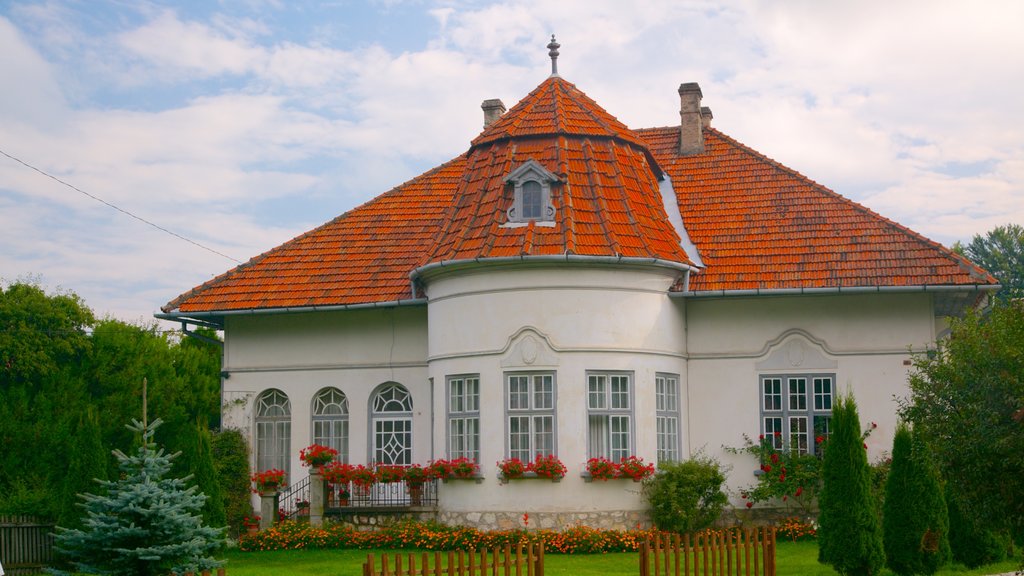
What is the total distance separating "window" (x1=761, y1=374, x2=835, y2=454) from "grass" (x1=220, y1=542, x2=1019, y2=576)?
222 cm

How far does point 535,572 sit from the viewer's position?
43.0 ft

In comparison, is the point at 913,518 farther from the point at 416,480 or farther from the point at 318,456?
the point at 318,456

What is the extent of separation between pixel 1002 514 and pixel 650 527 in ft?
27.4

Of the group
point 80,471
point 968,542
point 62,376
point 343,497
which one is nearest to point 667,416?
point 968,542

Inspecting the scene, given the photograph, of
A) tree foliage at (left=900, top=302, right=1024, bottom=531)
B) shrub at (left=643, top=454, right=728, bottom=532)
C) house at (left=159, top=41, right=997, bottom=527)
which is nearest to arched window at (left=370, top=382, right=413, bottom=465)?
A: house at (left=159, top=41, right=997, bottom=527)

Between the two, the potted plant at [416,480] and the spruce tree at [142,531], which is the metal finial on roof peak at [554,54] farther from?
the spruce tree at [142,531]

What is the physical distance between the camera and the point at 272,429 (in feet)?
84.6

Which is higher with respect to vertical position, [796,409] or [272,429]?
[796,409]

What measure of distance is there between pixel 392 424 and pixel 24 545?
7.40m

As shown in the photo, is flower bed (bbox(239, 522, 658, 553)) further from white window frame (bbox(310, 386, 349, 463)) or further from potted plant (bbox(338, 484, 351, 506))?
white window frame (bbox(310, 386, 349, 463))

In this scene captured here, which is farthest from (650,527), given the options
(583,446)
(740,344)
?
(740,344)

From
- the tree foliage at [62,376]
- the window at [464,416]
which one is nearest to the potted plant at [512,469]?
the window at [464,416]

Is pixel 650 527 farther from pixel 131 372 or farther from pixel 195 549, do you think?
pixel 131 372

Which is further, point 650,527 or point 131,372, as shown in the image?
point 131,372
